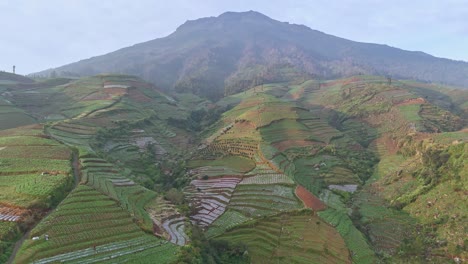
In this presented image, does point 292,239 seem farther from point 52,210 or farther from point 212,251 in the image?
point 52,210

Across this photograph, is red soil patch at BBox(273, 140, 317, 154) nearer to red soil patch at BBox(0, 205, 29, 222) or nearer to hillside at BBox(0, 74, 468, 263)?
hillside at BBox(0, 74, 468, 263)

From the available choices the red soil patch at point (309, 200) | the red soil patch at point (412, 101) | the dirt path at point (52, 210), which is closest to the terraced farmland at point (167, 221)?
the dirt path at point (52, 210)

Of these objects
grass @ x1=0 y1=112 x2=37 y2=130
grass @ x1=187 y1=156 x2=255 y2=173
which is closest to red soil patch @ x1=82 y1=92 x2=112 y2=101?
grass @ x1=0 y1=112 x2=37 y2=130

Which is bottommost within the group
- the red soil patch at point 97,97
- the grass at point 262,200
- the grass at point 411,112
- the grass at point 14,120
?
the grass at point 262,200

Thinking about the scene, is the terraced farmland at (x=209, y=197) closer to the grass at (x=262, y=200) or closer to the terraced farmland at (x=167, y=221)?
the grass at (x=262, y=200)

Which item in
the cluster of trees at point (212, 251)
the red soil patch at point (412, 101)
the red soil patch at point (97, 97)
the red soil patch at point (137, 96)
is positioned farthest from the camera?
the red soil patch at point (137, 96)

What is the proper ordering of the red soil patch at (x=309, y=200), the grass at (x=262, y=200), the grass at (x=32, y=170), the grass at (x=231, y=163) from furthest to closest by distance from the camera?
the grass at (x=231, y=163), the red soil patch at (x=309, y=200), the grass at (x=262, y=200), the grass at (x=32, y=170)

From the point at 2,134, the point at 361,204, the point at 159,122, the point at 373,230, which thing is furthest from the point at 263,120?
the point at 2,134

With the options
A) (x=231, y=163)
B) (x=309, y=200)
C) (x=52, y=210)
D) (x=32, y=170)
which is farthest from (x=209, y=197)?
(x=32, y=170)
